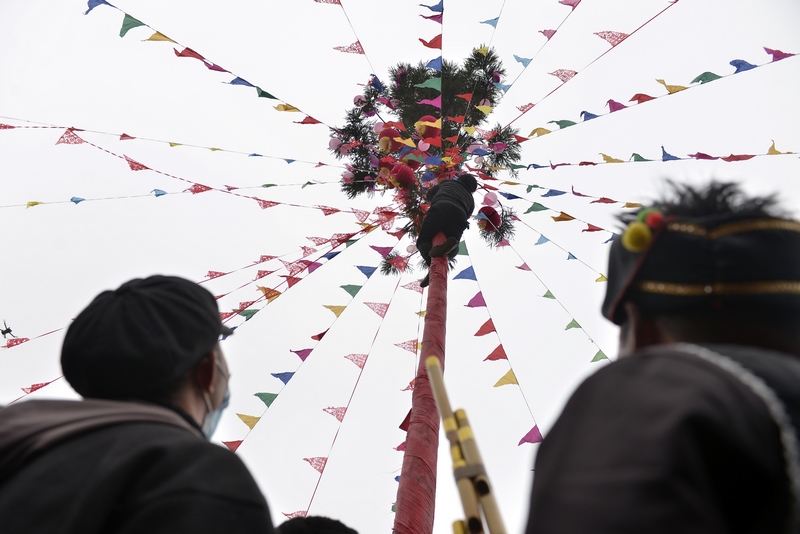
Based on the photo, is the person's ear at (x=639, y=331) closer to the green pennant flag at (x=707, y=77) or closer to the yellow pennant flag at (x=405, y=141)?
the green pennant flag at (x=707, y=77)

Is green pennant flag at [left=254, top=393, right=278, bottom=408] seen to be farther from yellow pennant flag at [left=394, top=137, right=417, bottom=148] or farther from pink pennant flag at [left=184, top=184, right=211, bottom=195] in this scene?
yellow pennant flag at [left=394, top=137, right=417, bottom=148]

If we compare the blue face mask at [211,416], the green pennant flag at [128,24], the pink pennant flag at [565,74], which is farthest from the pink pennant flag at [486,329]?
the blue face mask at [211,416]

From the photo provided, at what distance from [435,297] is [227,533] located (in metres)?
4.66

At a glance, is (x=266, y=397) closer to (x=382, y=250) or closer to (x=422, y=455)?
(x=382, y=250)

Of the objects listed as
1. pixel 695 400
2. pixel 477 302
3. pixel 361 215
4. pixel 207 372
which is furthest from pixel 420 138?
pixel 695 400

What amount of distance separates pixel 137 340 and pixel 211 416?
423 mm

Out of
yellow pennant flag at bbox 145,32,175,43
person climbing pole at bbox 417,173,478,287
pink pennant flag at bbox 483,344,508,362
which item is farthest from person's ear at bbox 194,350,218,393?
pink pennant flag at bbox 483,344,508,362

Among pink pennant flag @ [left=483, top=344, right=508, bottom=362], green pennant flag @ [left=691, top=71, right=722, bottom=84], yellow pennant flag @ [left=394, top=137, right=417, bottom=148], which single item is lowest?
pink pennant flag @ [left=483, top=344, right=508, bottom=362]

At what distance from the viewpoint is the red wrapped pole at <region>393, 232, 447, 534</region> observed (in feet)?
12.9

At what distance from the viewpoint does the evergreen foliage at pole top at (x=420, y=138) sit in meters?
8.14

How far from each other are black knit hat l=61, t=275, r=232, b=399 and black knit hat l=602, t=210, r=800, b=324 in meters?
1.43

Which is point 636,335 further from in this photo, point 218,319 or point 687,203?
point 218,319

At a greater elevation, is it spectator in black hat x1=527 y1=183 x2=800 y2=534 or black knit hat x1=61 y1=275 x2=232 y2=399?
spectator in black hat x1=527 y1=183 x2=800 y2=534

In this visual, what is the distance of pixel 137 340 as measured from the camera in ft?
6.54
